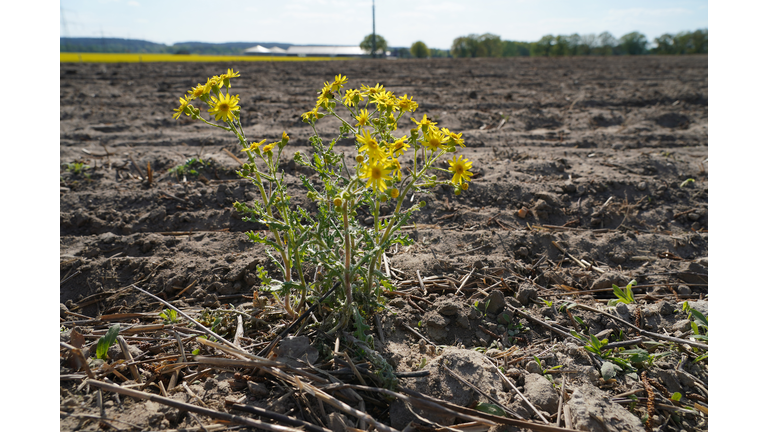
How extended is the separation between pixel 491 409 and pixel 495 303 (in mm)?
777

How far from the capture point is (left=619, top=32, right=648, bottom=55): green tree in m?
58.4

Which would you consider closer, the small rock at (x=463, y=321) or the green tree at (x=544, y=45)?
A: the small rock at (x=463, y=321)

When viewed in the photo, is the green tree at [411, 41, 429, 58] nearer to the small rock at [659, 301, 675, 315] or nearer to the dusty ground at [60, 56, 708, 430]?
the dusty ground at [60, 56, 708, 430]

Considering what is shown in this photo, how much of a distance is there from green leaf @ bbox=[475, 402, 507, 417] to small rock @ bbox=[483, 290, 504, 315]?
734mm

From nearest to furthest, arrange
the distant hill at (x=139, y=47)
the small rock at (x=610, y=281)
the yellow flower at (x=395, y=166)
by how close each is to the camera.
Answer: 1. the yellow flower at (x=395, y=166)
2. the small rock at (x=610, y=281)
3. the distant hill at (x=139, y=47)

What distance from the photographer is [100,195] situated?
4012mm

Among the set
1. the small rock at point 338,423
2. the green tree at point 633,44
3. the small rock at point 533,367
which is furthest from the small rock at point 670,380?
the green tree at point 633,44

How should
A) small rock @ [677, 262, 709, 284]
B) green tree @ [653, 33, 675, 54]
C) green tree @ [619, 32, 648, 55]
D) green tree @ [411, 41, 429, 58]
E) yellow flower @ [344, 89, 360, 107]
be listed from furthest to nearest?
green tree @ [411, 41, 429, 58] → green tree @ [619, 32, 648, 55] → green tree @ [653, 33, 675, 54] → small rock @ [677, 262, 709, 284] → yellow flower @ [344, 89, 360, 107]

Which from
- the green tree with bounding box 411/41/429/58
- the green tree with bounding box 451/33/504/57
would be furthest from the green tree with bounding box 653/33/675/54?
the green tree with bounding box 411/41/429/58

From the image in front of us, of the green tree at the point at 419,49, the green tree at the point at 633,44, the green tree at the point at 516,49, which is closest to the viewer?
the green tree at the point at 633,44

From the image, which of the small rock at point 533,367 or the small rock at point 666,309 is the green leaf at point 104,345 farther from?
the small rock at point 666,309

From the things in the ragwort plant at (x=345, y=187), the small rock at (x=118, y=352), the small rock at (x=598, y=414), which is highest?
the ragwort plant at (x=345, y=187)

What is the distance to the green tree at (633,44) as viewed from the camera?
58438 millimetres

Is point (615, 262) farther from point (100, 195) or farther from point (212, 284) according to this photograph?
point (100, 195)
